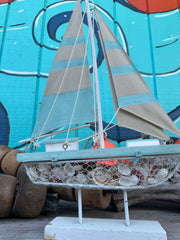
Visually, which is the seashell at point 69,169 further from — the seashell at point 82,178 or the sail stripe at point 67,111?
the sail stripe at point 67,111

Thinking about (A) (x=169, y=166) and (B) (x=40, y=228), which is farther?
(B) (x=40, y=228)

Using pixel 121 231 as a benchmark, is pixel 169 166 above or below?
above

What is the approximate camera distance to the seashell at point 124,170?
682mm

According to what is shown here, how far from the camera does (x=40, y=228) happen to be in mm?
810

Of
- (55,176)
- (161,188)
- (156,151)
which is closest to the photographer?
(156,151)

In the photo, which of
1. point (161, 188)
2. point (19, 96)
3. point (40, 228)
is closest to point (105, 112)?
point (19, 96)

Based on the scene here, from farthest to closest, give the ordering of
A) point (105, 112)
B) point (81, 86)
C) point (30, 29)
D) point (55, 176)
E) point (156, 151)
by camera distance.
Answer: point (30, 29)
point (105, 112)
point (81, 86)
point (55, 176)
point (156, 151)

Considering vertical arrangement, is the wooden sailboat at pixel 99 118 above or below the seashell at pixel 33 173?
above

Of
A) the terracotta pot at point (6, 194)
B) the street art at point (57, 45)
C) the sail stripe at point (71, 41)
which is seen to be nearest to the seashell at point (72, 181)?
the terracotta pot at point (6, 194)

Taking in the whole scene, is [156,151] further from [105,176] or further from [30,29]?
[30,29]

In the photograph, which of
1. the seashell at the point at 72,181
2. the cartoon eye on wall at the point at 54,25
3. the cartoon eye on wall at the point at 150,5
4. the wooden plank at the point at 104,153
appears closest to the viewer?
the wooden plank at the point at 104,153

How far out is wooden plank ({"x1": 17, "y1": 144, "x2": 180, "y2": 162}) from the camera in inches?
24.7

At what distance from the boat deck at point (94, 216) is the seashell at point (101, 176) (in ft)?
1.00

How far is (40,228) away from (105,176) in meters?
0.39
